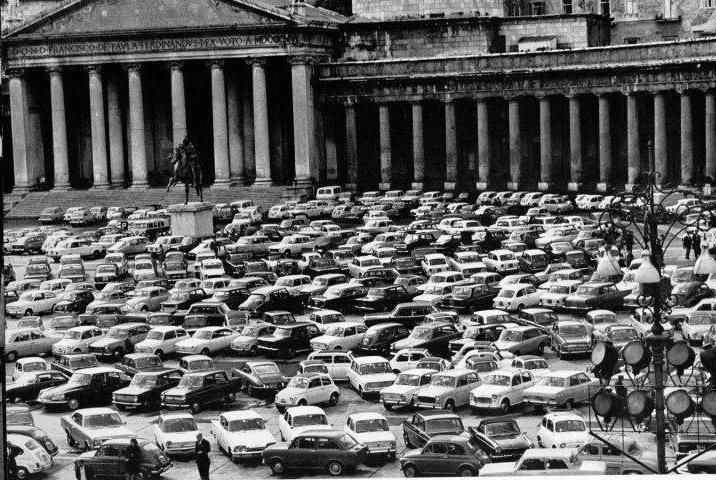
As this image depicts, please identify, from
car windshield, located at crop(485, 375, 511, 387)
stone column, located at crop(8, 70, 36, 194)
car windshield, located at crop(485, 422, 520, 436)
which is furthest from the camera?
stone column, located at crop(8, 70, 36, 194)

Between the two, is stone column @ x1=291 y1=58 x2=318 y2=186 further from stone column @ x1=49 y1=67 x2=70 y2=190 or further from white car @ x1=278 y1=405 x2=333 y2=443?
white car @ x1=278 y1=405 x2=333 y2=443

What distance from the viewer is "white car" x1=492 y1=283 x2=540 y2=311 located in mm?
67375

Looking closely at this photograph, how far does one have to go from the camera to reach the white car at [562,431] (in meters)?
43.0

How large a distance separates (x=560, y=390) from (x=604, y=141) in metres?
62.1

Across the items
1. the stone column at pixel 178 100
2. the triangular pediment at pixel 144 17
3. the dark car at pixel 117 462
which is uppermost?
the triangular pediment at pixel 144 17

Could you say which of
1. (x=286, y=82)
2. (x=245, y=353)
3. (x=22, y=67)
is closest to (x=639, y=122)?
(x=286, y=82)

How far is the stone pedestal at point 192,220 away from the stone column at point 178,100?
1085 inches

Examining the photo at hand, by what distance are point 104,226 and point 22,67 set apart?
76.7 feet

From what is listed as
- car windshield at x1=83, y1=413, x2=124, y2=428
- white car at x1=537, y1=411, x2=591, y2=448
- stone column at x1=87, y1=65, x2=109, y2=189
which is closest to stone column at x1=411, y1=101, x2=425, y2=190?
stone column at x1=87, y1=65, x2=109, y2=189

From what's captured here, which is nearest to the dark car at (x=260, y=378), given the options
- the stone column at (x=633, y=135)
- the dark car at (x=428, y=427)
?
the dark car at (x=428, y=427)

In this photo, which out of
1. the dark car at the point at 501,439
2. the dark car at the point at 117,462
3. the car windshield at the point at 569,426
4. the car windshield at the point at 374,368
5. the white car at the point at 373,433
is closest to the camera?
the dark car at the point at 501,439

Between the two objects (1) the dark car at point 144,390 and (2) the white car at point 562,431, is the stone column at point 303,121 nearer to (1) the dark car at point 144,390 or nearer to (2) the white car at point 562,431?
(1) the dark car at point 144,390

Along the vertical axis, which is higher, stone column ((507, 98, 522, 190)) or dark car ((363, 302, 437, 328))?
stone column ((507, 98, 522, 190))

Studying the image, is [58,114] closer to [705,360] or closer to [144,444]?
[144,444]
